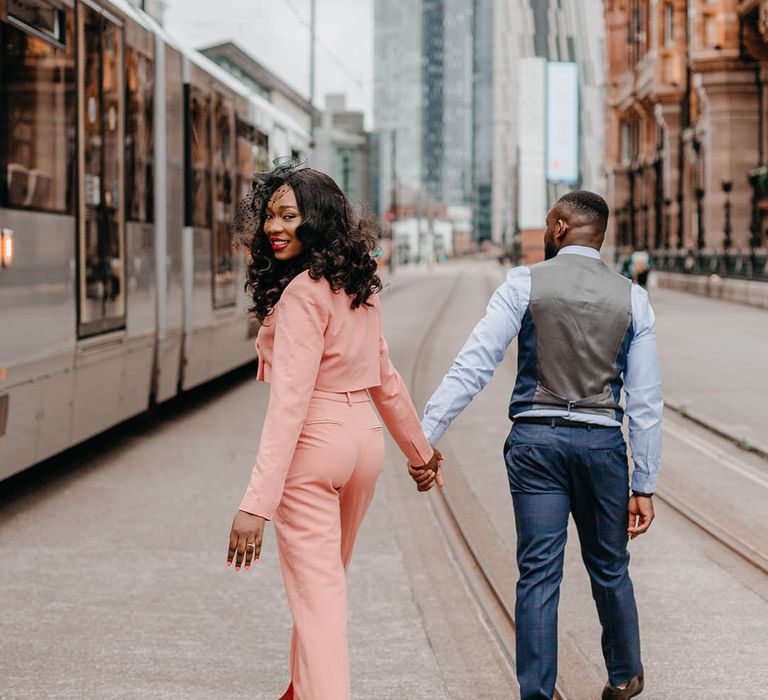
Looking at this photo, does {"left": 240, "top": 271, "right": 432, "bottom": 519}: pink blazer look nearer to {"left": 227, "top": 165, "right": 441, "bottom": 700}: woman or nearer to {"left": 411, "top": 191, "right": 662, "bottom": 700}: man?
{"left": 227, "top": 165, "right": 441, "bottom": 700}: woman

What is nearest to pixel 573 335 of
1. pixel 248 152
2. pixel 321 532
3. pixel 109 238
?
pixel 321 532

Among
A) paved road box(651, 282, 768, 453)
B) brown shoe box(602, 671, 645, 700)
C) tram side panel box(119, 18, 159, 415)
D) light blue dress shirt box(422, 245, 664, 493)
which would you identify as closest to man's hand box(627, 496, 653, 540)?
light blue dress shirt box(422, 245, 664, 493)

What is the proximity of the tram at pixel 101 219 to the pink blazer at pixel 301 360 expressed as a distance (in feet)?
14.2

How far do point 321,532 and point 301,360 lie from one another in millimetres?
470

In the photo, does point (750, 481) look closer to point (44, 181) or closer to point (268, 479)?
point (44, 181)

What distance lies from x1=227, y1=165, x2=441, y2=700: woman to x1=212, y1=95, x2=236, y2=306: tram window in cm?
993

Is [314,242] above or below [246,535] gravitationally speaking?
above

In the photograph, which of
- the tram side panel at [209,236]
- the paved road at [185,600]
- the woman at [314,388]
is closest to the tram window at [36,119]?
the paved road at [185,600]

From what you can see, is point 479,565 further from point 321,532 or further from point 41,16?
point 41,16

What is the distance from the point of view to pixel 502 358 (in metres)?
4.12

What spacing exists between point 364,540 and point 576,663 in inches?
97.3

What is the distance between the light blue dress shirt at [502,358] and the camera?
4.12 meters

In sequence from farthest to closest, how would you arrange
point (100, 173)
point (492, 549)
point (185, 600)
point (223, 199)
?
point (223, 199) < point (100, 173) < point (492, 549) < point (185, 600)

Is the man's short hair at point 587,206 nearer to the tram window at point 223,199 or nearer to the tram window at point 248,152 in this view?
the tram window at point 223,199
